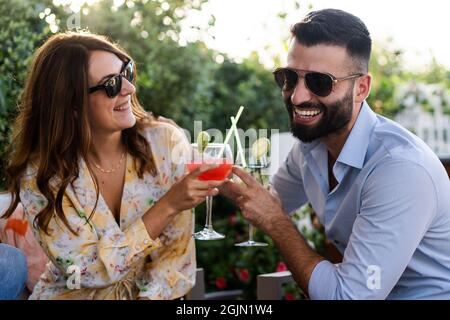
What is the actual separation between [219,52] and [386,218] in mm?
3157

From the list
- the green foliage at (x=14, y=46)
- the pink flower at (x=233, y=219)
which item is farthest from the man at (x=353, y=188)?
the pink flower at (x=233, y=219)

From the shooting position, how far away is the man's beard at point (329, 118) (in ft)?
8.71

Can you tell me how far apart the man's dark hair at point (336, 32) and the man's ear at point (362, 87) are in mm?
31

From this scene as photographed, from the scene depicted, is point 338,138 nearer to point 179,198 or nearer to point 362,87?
point 362,87

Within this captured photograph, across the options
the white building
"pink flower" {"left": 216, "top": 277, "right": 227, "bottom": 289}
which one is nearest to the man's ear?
"pink flower" {"left": 216, "top": 277, "right": 227, "bottom": 289}

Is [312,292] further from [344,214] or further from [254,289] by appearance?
[254,289]

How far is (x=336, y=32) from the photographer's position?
103 inches

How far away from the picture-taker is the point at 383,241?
7.67 ft

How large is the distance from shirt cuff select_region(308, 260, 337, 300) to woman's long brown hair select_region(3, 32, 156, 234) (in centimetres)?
88

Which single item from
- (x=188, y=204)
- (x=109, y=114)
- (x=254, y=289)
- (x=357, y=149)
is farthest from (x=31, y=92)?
(x=254, y=289)

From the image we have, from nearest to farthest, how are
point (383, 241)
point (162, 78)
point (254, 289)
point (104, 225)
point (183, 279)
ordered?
point (383, 241) → point (104, 225) → point (183, 279) → point (254, 289) → point (162, 78)

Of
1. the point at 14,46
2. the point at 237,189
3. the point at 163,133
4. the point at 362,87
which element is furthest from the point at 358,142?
the point at 14,46

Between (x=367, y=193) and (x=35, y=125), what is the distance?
1282mm

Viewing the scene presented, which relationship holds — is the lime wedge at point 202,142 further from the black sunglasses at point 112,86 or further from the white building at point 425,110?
the white building at point 425,110
